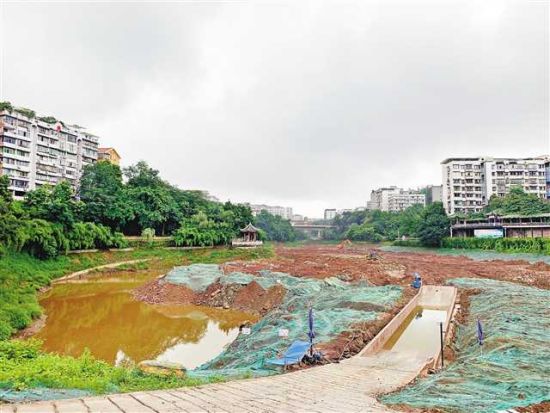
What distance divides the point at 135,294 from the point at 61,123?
4502 centimetres

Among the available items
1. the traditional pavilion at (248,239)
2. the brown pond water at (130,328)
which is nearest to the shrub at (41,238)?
the brown pond water at (130,328)

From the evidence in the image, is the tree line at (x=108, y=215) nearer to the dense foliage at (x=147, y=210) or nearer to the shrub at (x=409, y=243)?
the dense foliage at (x=147, y=210)

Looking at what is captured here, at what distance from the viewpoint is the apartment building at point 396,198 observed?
453 ft

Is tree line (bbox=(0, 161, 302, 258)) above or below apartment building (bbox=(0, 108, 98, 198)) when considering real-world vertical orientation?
below

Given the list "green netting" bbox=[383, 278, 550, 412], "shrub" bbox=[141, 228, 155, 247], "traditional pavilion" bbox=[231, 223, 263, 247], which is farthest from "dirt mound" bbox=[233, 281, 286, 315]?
"traditional pavilion" bbox=[231, 223, 263, 247]

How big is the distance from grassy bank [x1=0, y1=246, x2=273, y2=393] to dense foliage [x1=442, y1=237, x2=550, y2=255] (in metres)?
30.4

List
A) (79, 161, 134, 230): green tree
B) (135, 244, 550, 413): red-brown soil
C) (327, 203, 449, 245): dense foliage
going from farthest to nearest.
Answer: (327, 203, 449, 245): dense foliage
(79, 161, 134, 230): green tree
(135, 244, 550, 413): red-brown soil

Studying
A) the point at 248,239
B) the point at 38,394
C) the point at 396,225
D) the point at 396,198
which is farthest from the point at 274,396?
the point at 396,198

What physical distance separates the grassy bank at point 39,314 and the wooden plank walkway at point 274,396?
974 millimetres

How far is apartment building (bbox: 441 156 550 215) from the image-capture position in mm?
80250

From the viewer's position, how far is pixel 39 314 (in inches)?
811

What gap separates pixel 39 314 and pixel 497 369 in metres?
20.8

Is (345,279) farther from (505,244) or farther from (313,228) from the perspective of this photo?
(313,228)

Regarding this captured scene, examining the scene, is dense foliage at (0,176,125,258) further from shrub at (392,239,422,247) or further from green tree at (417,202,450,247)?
shrub at (392,239,422,247)
